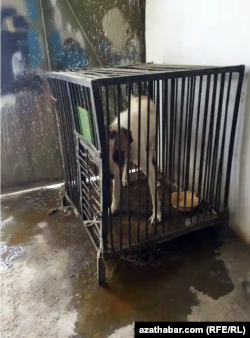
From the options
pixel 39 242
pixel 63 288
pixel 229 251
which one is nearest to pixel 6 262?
pixel 39 242

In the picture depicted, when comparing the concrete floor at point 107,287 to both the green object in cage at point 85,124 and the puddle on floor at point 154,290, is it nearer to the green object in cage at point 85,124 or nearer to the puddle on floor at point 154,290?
the puddle on floor at point 154,290

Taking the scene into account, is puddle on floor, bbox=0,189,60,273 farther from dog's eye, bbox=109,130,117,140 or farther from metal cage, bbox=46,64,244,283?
dog's eye, bbox=109,130,117,140

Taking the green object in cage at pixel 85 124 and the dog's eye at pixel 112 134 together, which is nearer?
the green object in cage at pixel 85 124

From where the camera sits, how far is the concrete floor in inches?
58.2

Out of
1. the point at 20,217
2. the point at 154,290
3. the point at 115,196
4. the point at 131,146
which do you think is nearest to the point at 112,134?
the point at 131,146

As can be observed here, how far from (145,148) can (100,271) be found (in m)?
0.81

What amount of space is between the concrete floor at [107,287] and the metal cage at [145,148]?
0.16 meters

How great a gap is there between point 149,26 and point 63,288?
232cm

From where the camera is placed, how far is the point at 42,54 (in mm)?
2564

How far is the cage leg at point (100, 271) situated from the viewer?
1681 millimetres

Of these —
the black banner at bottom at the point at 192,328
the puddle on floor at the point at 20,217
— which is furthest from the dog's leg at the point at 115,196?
the black banner at bottom at the point at 192,328

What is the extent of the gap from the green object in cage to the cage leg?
683 mm

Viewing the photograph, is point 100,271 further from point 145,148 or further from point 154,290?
point 145,148

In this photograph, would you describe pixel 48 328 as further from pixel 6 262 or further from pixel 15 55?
pixel 15 55
